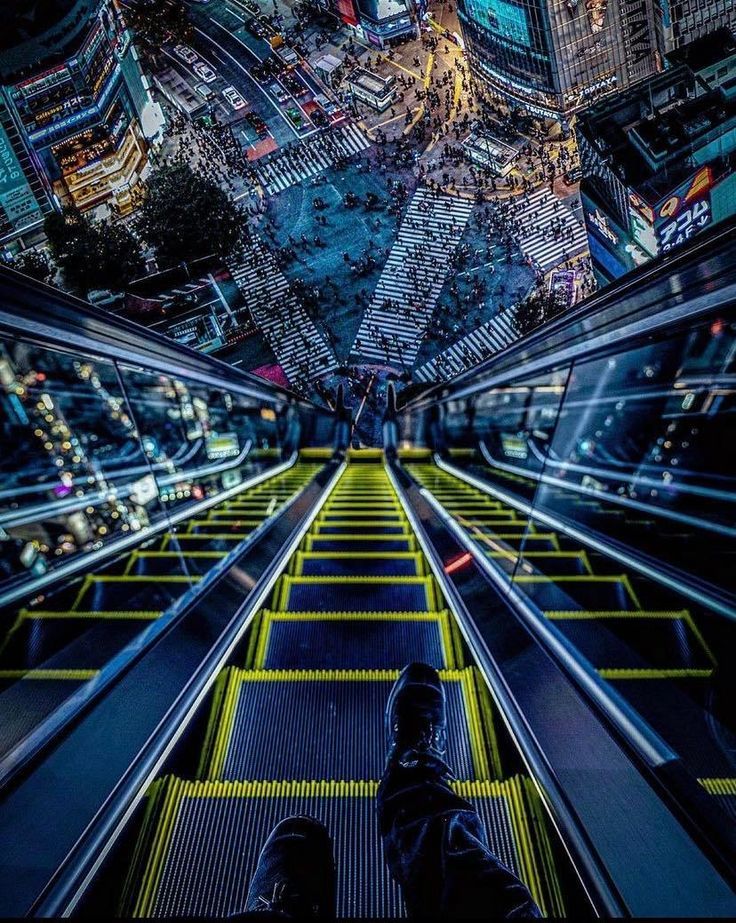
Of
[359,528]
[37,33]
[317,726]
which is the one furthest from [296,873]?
[37,33]

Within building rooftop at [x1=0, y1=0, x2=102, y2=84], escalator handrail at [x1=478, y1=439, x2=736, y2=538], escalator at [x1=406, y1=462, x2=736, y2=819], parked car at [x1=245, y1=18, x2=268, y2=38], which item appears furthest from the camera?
parked car at [x1=245, y1=18, x2=268, y2=38]

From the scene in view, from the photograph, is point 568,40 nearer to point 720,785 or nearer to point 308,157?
point 308,157

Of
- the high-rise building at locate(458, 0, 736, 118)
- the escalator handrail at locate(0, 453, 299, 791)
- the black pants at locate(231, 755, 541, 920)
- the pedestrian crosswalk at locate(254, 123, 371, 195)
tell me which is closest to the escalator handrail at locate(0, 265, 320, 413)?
the escalator handrail at locate(0, 453, 299, 791)

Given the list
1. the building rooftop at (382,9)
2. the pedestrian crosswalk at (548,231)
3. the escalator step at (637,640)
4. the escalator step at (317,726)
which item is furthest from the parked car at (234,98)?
the escalator step at (637,640)

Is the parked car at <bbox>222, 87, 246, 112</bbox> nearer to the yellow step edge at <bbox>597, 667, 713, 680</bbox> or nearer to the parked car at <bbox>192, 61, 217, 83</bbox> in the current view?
the parked car at <bbox>192, 61, 217, 83</bbox>

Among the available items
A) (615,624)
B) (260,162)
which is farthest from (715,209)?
(615,624)

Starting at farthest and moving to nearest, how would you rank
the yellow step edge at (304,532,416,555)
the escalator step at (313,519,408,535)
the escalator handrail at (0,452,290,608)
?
the escalator step at (313,519,408,535), the yellow step edge at (304,532,416,555), the escalator handrail at (0,452,290,608)
